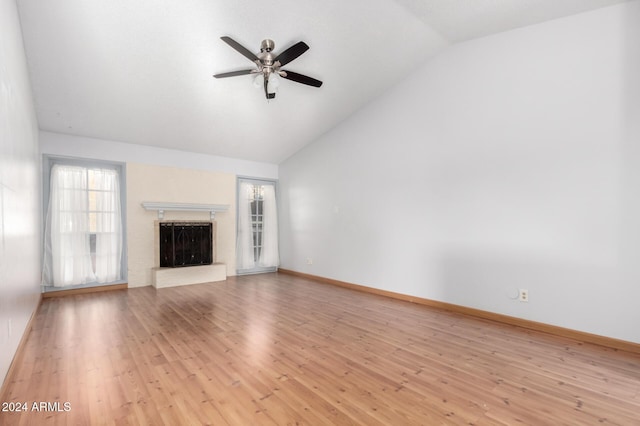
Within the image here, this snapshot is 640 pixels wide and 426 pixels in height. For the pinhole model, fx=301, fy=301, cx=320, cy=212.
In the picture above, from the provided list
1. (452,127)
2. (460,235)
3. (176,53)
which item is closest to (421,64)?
(452,127)

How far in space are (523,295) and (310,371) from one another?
8.46 ft

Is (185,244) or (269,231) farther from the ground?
(269,231)

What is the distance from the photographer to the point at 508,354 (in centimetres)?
266

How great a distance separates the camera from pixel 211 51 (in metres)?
3.52

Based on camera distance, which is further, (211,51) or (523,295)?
(211,51)

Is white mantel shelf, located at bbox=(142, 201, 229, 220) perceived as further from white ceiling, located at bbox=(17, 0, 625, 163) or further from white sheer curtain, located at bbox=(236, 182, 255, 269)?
white ceiling, located at bbox=(17, 0, 625, 163)

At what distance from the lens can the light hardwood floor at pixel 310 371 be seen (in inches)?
71.3

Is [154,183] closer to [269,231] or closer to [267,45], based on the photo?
[269,231]

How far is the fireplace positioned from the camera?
5.52 metres

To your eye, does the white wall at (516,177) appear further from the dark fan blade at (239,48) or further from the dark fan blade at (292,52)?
the dark fan blade at (239,48)

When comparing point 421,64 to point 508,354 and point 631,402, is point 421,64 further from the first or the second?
point 631,402

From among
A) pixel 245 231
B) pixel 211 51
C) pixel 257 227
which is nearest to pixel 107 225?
pixel 245 231

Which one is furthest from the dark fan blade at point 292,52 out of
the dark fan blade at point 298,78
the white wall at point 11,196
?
the white wall at point 11,196

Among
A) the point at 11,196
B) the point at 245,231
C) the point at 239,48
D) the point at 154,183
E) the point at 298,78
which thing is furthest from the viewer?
the point at 245,231
